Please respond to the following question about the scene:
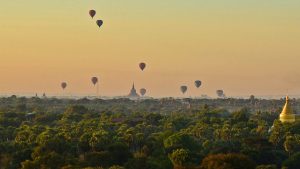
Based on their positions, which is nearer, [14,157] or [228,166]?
[228,166]

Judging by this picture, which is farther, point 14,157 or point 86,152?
point 86,152

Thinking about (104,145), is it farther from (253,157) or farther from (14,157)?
(253,157)

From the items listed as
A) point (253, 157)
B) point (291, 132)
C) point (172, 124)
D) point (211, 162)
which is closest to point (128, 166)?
point (211, 162)

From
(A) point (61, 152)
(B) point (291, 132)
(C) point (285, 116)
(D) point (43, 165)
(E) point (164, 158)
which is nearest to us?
(D) point (43, 165)

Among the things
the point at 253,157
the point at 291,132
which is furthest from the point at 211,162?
the point at 291,132

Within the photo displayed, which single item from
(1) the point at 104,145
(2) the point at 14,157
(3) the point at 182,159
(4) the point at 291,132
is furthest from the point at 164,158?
(4) the point at 291,132

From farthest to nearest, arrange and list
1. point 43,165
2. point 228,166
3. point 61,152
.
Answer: point 61,152 < point 43,165 < point 228,166

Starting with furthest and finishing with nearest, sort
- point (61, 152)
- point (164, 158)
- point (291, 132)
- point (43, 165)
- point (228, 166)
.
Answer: point (291, 132) → point (61, 152) → point (164, 158) → point (43, 165) → point (228, 166)

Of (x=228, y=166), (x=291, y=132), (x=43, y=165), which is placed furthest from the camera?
(x=291, y=132)

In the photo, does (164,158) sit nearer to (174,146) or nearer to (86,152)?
(174,146)
